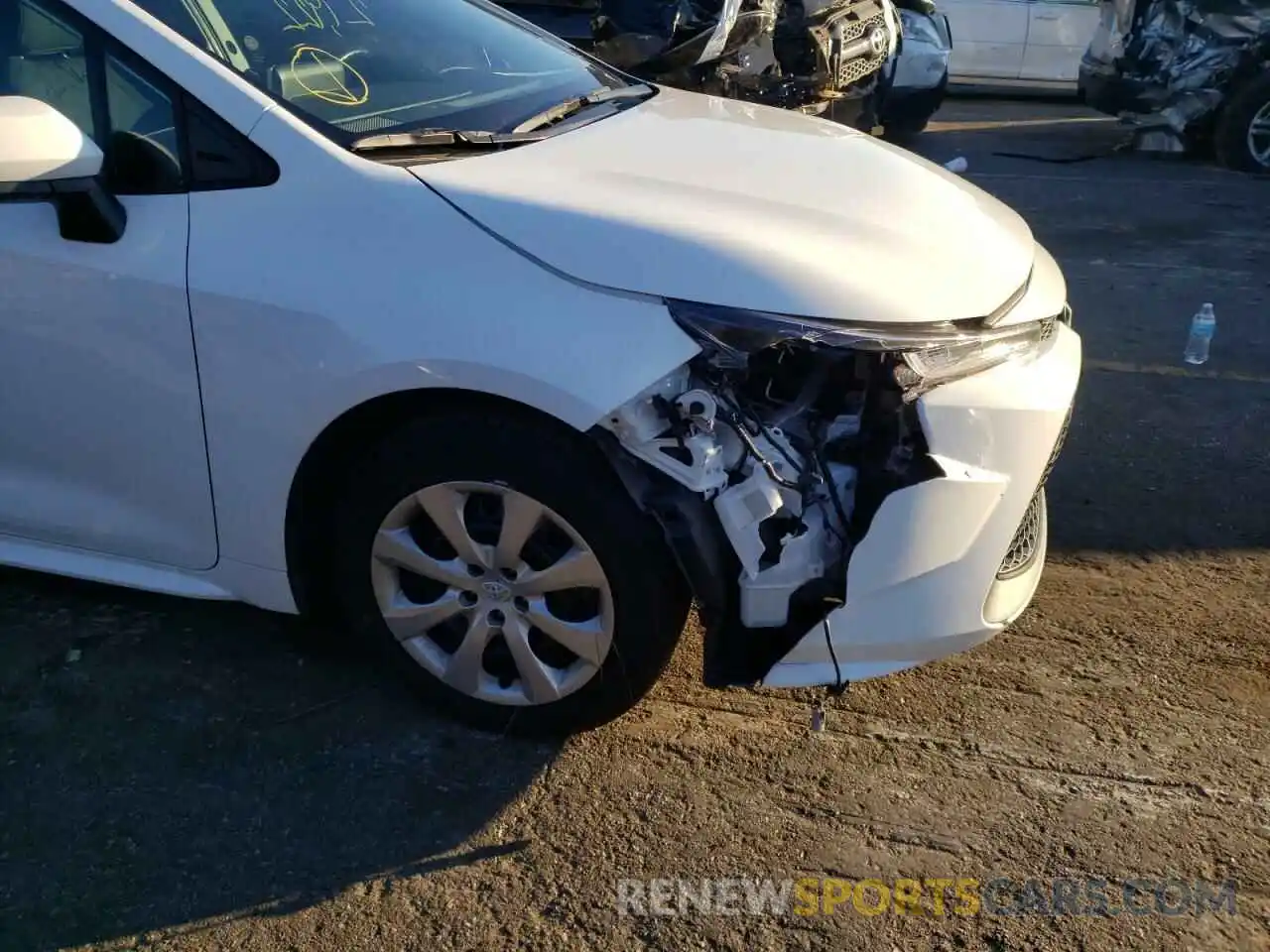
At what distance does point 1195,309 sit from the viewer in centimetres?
584

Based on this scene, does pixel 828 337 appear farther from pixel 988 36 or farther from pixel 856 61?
pixel 988 36

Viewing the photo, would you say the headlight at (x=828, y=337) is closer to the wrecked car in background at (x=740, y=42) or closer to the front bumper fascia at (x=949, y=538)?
the front bumper fascia at (x=949, y=538)

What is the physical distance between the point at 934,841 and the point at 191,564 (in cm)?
182

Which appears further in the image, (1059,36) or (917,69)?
(1059,36)

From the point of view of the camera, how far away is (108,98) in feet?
8.70

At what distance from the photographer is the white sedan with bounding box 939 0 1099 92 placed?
12.8 meters

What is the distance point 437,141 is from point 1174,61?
8.61 metres

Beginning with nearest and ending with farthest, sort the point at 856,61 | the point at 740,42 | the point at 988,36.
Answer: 1. the point at 740,42
2. the point at 856,61
3. the point at 988,36

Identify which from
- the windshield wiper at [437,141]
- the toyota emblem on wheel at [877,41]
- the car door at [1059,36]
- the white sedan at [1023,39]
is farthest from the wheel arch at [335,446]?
the car door at [1059,36]

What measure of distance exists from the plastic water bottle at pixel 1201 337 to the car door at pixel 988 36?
862cm

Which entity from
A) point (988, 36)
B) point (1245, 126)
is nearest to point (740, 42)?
point (1245, 126)

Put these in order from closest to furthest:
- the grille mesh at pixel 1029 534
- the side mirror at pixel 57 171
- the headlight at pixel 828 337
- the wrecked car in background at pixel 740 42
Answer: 1. the headlight at pixel 828 337
2. the side mirror at pixel 57 171
3. the grille mesh at pixel 1029 534
4. the wrecked car in background at pixel 740 42

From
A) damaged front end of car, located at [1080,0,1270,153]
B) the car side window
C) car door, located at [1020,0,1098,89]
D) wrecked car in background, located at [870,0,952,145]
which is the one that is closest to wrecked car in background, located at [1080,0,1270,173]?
damaged front end of car, located at [1080,0,1270,153]

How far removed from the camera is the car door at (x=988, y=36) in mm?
12867
